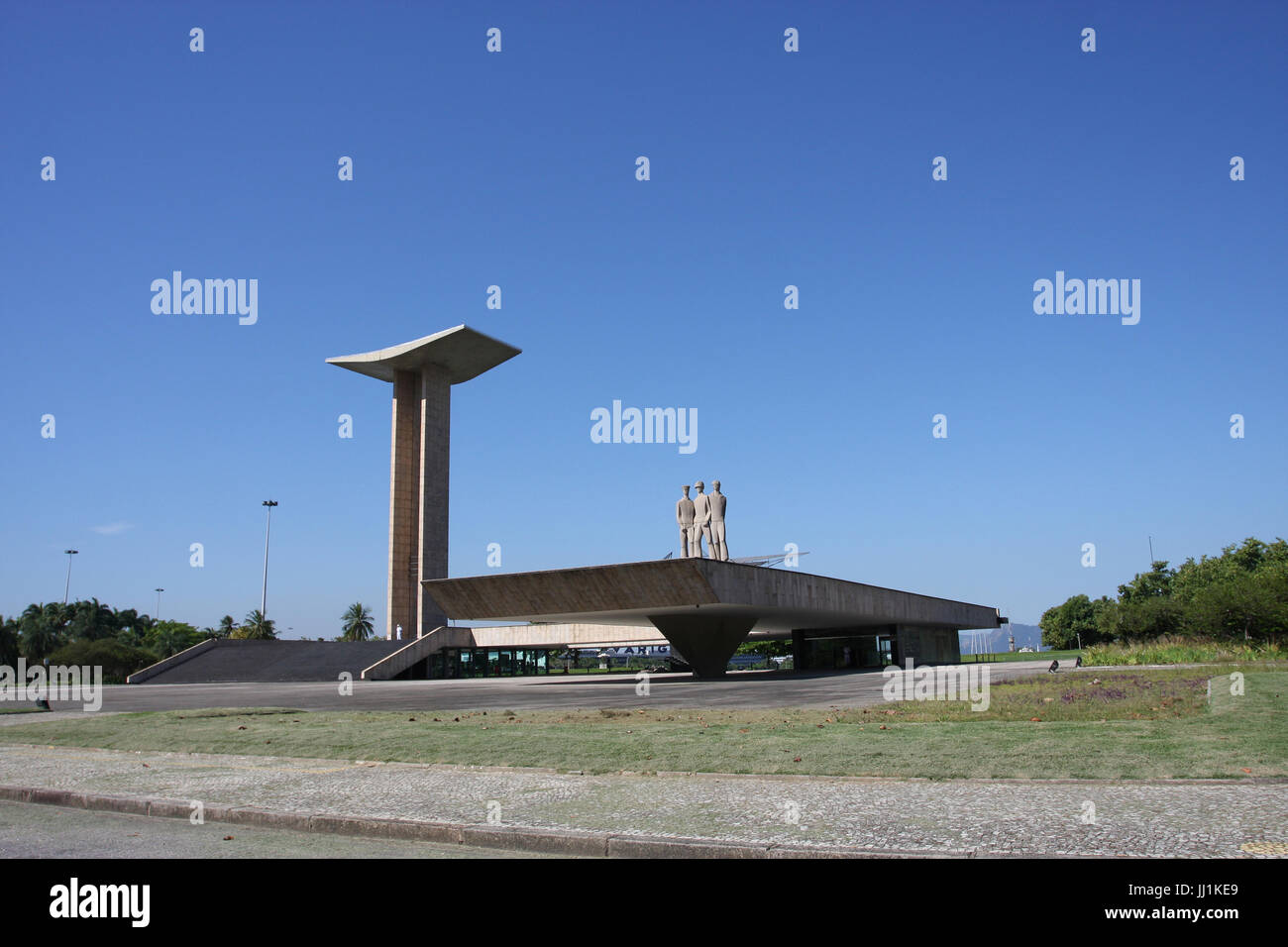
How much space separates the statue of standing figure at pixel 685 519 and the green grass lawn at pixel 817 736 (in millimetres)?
16705

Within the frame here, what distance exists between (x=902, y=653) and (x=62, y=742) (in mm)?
44142

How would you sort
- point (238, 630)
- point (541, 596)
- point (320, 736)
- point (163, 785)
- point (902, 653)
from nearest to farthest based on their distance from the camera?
point (163, 785) < point (320, 736) < point (541, 596) < point (902, 653) < point (238, 630)

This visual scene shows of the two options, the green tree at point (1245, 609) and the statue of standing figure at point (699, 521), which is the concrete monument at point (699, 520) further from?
the green tree at point (1245, 609)

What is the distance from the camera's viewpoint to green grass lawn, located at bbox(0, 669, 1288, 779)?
8.87 meters

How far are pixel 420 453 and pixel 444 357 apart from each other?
8127mm

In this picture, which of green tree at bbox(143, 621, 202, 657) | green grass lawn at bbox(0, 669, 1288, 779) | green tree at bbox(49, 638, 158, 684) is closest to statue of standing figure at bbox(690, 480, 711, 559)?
green grass lawn at bbox(0, 669, 1288, 779)

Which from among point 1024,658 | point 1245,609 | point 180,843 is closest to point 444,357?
point 1245,609

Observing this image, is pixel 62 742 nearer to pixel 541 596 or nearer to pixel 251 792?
pixel 251 792

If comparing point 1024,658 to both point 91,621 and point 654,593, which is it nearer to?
point 654,593

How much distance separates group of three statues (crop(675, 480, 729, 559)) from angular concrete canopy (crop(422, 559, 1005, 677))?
1797 millimetres

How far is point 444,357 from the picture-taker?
70.7 metres
